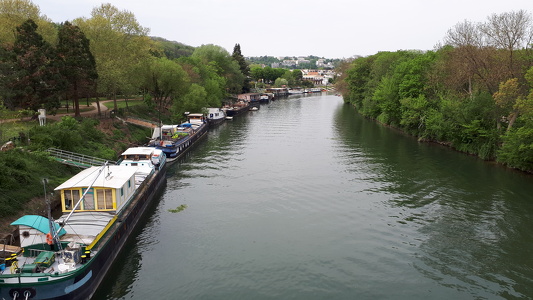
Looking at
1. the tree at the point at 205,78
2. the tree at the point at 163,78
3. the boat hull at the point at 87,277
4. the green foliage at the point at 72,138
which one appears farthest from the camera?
the tree at the point at 205,78

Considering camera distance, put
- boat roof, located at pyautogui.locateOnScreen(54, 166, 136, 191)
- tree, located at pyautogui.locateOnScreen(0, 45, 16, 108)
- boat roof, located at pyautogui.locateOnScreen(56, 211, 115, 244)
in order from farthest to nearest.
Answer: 1. tree, located at pyautogui.locateOnScreen(0, 45, 16, 108)
2. boat roof, located at pyautogui.locateOnScreen(54, 166, 136, 191)
3. boat roof, located at pyautogui.locateOnScreen(56, 211, 115, 244)

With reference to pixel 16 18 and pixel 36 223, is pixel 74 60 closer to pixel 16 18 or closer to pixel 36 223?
pixel 16 18

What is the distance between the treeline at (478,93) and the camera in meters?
44.4

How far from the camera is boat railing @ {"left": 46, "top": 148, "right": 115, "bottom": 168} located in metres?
35.3

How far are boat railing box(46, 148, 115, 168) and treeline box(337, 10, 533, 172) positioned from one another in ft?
144

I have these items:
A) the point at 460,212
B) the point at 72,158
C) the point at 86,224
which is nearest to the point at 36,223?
the point at 86,224

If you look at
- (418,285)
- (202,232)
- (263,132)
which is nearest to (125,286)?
(202,232)

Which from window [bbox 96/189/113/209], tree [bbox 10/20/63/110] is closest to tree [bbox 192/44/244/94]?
tree [bbox 10/20/63/110]

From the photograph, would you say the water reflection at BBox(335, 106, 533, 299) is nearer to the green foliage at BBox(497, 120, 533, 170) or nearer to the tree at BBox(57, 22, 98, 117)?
the green foliage at BBox(497, 120, 533, 170)

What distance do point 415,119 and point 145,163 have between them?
46541 mm

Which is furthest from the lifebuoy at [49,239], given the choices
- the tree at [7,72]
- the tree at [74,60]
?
the tree at [74,60]

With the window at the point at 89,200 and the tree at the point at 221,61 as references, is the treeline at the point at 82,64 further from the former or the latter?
the tree at the point at 221,61

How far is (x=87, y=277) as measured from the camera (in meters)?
20.0

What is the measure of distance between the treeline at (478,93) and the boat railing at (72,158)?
144 ft
